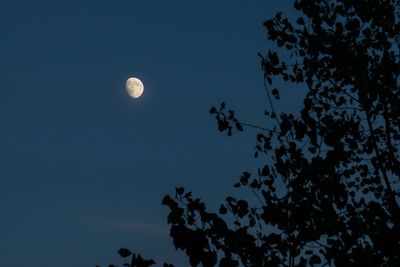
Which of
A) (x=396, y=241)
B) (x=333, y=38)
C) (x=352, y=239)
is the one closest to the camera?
(x=396, y=241)

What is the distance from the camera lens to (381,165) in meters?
11.4

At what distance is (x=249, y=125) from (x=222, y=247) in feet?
10.3

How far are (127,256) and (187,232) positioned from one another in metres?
0.84

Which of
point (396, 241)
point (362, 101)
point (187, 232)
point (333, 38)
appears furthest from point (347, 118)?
point (187, 232)

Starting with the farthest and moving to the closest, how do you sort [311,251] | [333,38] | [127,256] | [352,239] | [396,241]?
[333,38] → [311,251] → [352,239] → [396,241] → [127,256]

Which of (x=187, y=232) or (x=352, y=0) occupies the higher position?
(x=352, y=0)

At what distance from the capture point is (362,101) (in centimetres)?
1143

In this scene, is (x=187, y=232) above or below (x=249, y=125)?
below

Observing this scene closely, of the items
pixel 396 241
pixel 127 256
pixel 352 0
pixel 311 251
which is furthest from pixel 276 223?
pixel 352 0

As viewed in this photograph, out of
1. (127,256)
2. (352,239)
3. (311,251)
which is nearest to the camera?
(127,256)

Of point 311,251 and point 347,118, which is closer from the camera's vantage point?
point 311,251

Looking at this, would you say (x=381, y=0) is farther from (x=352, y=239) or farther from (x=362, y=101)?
(x=352, y=239)

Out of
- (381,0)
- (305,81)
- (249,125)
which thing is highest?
(381,0)

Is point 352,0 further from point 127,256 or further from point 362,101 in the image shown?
point 127,256
